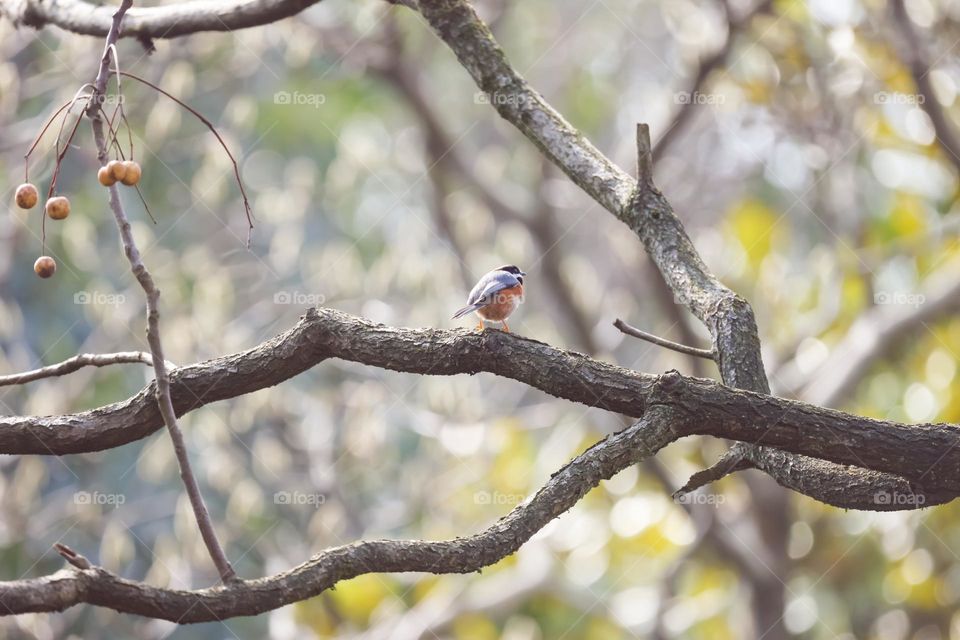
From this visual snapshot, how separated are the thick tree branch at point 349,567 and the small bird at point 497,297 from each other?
1038mm

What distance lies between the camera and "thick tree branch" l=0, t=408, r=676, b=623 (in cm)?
162

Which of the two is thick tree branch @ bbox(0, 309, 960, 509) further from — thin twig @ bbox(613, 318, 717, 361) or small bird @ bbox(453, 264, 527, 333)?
small bird @ bbox(453, 264, 527, 333)

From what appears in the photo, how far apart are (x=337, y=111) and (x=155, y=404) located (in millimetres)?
12933

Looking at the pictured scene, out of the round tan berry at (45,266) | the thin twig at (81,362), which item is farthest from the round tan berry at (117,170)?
the thin twig at (81,362)

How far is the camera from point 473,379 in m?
9.35

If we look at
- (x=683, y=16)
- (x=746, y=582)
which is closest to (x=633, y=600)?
(x=746, y=582)

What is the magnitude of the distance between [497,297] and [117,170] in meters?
1.40

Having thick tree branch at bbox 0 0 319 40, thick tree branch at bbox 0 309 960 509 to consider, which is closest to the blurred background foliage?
thick tree branch at bbox 0 0 319 40

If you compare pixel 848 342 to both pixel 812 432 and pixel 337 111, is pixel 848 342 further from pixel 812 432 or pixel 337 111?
pixel 337 111

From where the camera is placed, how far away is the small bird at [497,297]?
3.06 metres

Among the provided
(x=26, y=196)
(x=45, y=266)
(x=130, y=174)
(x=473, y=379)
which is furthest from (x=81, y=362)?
(x=473, y=379)

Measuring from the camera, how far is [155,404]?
2.25 meters

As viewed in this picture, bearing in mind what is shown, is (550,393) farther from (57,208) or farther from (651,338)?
(57,208)

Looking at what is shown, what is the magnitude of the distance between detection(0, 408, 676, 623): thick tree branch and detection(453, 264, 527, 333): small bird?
3.41 feet
